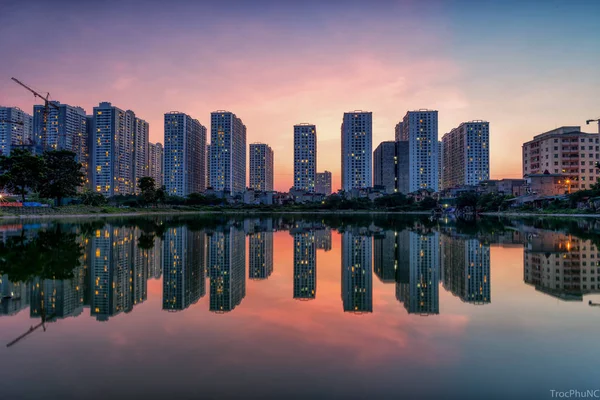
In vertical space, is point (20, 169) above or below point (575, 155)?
below

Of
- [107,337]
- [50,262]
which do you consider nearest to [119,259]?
[50,262]

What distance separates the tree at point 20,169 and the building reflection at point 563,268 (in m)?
63.7

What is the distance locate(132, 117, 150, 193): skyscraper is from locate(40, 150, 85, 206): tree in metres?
97.3

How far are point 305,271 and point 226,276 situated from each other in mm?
3261

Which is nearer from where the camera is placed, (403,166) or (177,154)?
(403,166)

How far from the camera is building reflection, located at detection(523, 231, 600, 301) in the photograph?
11.0 metres

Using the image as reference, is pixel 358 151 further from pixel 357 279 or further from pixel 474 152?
pixel 357 279

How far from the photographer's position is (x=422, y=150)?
467 feet

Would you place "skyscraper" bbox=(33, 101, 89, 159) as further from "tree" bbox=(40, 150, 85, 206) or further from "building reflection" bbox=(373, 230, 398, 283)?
"building reflection" bbox=(373, 230, 398, 283)

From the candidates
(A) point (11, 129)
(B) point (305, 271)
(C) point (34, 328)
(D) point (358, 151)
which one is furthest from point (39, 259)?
(A) point (11, 129)

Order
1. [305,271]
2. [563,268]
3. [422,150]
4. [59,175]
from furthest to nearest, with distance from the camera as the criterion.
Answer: [422,150]
[59,175]
[305,271]
[563,268]

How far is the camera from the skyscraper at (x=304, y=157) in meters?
169

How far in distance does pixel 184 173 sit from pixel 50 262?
476ft

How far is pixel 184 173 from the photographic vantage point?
15325 centimetres
